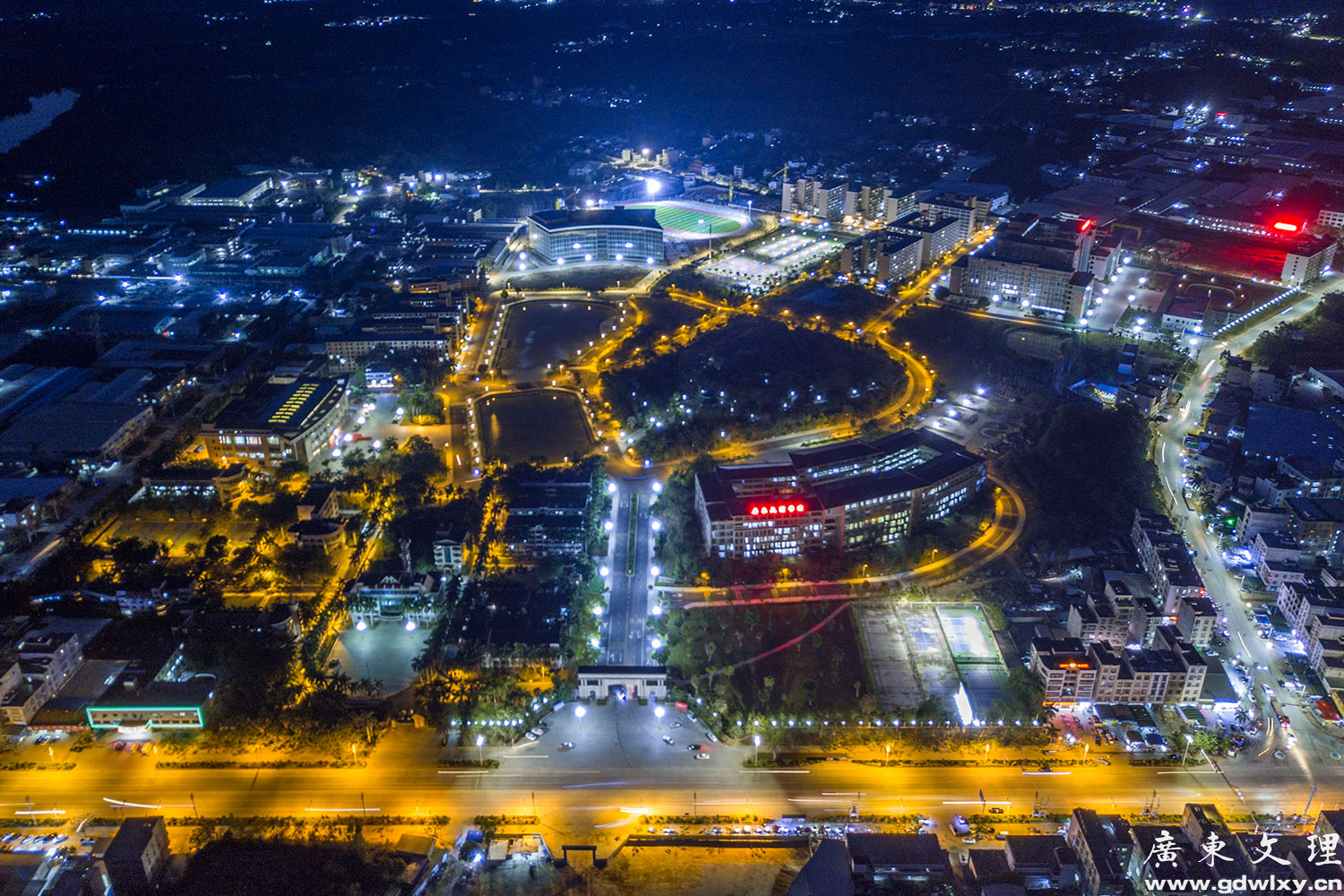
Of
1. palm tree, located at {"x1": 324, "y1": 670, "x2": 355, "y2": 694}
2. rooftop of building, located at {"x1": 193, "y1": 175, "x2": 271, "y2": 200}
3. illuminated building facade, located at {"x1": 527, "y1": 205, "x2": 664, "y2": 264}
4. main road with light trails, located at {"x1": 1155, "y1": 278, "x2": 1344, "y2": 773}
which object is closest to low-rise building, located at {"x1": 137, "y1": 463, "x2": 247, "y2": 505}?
palm tree, located at {"x1": 324, "y1": 670, "x2": 355, "y2": 694}

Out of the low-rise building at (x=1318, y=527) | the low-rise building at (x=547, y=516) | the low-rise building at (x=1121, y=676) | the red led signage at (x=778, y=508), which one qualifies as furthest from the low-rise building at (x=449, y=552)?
the low-rise building at (x=1318, y=527)

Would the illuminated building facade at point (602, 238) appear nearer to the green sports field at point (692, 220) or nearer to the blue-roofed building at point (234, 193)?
the green sports field at point (692, 220)

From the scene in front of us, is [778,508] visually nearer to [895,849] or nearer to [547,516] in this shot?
[547,516]

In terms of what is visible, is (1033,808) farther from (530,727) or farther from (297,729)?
(297,729)

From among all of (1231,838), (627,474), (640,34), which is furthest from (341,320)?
(640,34)

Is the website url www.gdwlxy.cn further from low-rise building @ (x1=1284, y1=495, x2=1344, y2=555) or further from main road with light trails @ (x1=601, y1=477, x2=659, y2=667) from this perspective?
low-rise building @ (x1=1284, y1=495, x2=1344, y2=555)

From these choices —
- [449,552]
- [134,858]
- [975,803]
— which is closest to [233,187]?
[449,552]
